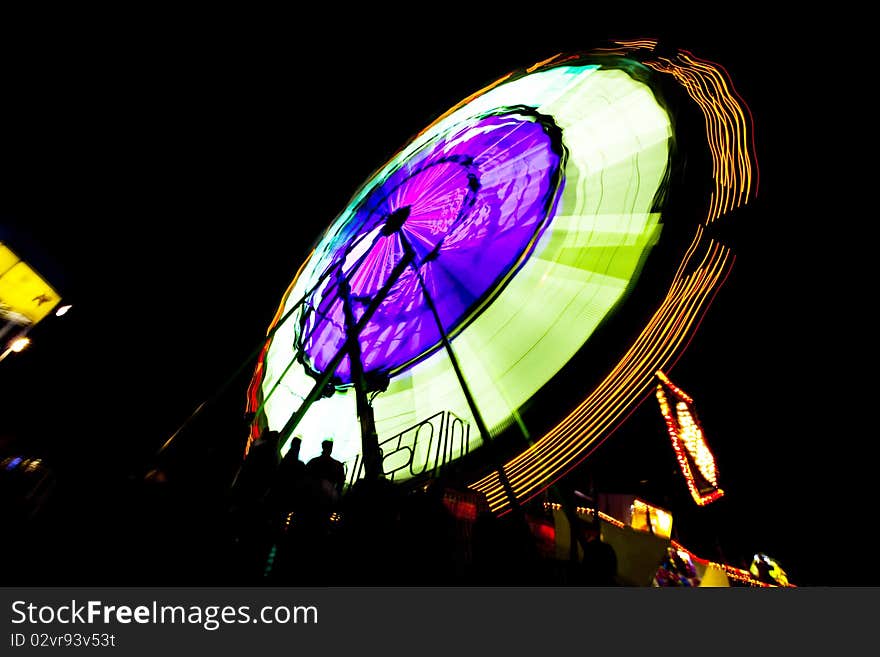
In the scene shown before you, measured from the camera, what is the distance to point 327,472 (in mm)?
3963

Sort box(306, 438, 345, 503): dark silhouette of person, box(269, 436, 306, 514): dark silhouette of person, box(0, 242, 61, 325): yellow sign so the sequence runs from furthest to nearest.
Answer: box(0, 242, 61, 325): yellow sign, box(306, 438, 345, 503): dark silhouette of person, box(269, 436, 306, 514): dark silhouette of person

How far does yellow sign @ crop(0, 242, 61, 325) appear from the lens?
7.88 metres

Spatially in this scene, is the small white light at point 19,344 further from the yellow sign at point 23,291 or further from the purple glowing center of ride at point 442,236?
the purple glowing center of ride at point 442,236

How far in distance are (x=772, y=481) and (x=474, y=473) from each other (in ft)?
30.2

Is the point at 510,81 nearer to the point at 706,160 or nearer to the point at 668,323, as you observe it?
the point at 706,160

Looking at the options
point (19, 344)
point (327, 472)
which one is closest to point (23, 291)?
point (19, 344)

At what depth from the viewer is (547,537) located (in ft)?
23.7

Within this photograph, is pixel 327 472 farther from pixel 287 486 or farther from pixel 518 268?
pixel 518 268

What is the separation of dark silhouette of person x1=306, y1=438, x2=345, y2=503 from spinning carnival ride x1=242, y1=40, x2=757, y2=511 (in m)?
0.51

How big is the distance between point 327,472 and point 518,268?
3.58m

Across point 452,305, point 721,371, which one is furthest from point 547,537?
point 452,305

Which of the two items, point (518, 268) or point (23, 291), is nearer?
point (518, 268)

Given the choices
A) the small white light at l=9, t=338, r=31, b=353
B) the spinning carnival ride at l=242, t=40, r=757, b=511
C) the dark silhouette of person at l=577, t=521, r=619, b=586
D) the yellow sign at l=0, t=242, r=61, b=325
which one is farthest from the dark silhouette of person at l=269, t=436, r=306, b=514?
the small white light at l=9, t=338, r=31, b=353

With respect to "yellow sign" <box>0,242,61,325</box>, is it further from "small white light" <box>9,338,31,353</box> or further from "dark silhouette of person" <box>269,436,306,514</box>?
"dark silhouette of person" <box>269,436,306,514</box>
